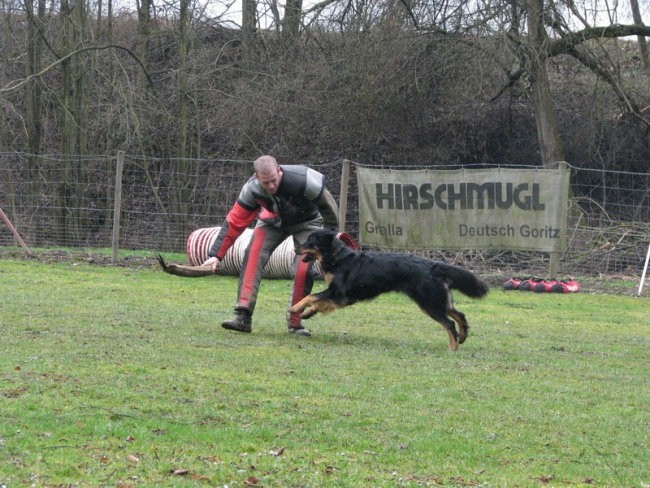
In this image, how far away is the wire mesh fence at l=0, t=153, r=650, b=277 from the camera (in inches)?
648

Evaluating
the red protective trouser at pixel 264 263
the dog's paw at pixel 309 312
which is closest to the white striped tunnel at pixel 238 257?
the red protective trouser at pixel 264 263

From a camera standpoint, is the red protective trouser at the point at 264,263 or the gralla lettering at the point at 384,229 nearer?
the red protective trouser at the point at 264,263

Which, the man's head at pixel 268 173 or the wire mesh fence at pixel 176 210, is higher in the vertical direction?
the man's head at pixel 268 173

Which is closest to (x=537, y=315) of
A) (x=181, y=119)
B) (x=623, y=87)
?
(x=623, y=87)

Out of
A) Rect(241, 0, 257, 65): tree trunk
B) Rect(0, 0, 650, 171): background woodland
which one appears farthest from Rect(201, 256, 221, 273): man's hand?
Rect(241, 0, 257, 65): tree trunk

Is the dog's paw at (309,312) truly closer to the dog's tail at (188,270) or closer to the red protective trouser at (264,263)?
the red protective trouser at (264,263)

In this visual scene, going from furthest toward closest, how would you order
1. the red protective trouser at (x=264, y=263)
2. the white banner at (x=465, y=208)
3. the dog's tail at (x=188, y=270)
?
the white banner at (x=465, y=208)
the red protective trouser at (x=264, y=263)
the dog's tail at (x=188, y=270)

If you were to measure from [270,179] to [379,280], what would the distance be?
1367 millimetres

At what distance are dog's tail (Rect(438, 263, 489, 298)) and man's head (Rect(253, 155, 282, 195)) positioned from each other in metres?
1.69

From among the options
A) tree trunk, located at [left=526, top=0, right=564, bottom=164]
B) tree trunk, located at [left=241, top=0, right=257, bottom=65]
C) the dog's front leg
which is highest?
tree trunk, located at [left=241, top=0, right=257, bottom=65]

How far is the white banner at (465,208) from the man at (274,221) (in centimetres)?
643

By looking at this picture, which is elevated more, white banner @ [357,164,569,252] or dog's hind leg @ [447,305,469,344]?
white banner @ [357,164,569,252]

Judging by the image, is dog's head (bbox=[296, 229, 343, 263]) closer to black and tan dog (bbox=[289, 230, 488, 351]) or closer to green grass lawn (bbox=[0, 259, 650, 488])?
black and tan dog (bbox=[289, 230, 488, 351])

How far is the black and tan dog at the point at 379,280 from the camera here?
848 cm
